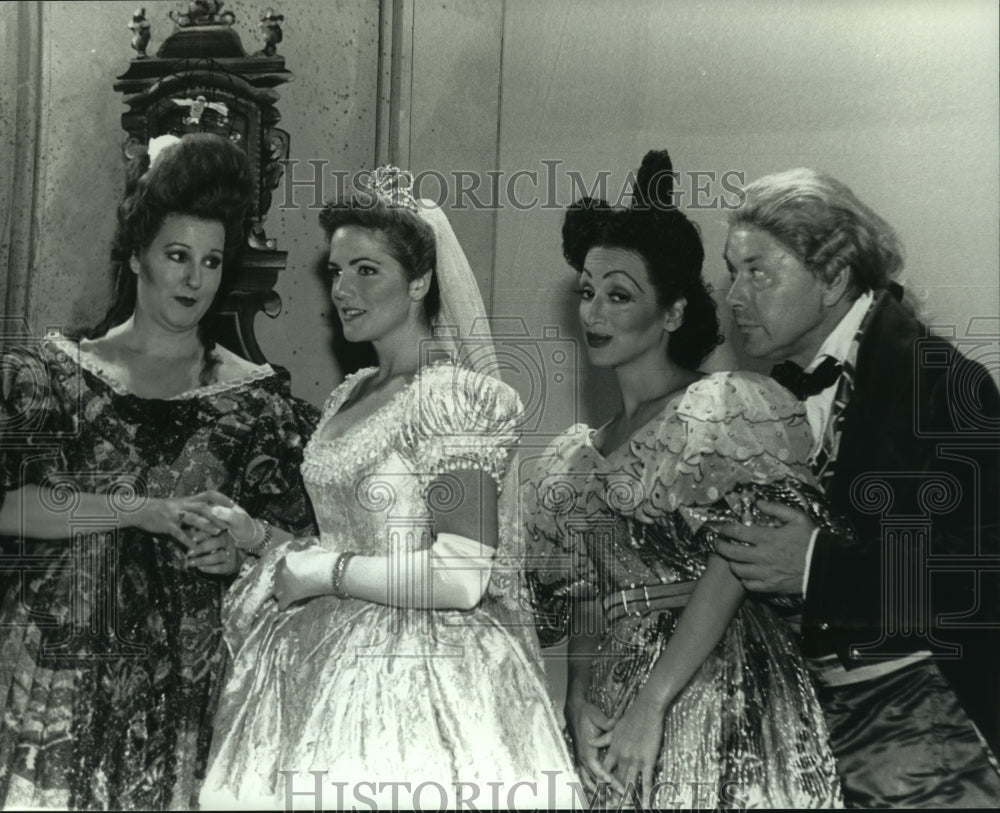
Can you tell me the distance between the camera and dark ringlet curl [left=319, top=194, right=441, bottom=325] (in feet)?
11.8

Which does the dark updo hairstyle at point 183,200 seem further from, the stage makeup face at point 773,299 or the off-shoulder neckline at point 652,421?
the stage makeup face at point 773,299

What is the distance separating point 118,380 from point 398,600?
906 millimetres

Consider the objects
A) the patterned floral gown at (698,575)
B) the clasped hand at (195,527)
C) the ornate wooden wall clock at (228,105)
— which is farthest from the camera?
the ornate wooden wall clock at (228,105)

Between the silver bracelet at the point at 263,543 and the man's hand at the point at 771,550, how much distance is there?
1.09 metres

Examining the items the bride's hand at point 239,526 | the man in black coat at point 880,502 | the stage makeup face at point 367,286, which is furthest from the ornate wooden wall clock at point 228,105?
the man in black coat at point 880,502

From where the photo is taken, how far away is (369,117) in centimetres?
382

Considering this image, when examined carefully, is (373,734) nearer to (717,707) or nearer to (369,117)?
(717,707)

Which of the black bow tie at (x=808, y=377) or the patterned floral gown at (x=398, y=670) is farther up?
the black bow tie at (x=808, y=377)

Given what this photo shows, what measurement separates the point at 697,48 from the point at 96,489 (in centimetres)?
190

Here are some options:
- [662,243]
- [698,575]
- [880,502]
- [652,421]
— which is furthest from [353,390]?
[880,502]

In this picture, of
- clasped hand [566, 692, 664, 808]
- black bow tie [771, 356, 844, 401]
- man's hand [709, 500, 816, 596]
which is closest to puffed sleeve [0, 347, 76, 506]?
clasped hand [566, 692, 664, 808]

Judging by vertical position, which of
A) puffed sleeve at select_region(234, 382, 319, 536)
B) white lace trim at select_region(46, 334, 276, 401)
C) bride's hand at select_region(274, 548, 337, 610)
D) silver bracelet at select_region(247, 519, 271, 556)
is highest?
white lace trim at select_region(46, 334, 276, 401)

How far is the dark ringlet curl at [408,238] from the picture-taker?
11.8ft
